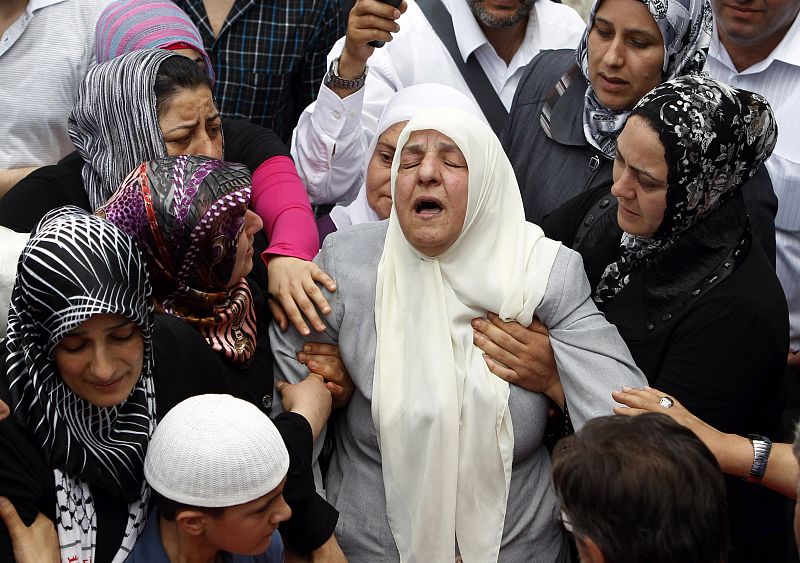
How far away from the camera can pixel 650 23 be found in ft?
12.4

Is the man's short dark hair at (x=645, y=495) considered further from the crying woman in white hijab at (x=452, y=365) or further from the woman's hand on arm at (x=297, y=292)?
the woman's hand on arm at (x=297, y=292)

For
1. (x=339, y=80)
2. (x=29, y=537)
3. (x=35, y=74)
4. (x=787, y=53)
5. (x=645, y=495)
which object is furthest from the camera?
(x=787, y=53)

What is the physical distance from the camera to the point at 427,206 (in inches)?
126

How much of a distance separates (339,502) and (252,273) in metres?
0.78

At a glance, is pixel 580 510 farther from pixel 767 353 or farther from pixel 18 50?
pixel 18 50

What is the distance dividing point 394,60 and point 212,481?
2.39 meters

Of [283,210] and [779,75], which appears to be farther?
[779,75]

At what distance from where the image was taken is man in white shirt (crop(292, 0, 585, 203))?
3896 millimetres

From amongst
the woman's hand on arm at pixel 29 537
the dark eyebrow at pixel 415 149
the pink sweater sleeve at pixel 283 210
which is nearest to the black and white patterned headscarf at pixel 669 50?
the dark eyebrow at pixel 415 149

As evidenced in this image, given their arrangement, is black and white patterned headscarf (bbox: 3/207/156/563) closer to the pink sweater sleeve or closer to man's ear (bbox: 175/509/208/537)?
man's ear (bbox: 175/509/208/537)

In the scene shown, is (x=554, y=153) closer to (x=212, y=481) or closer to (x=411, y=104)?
(x=411, y=104)

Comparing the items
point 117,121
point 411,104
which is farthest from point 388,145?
point 117,121

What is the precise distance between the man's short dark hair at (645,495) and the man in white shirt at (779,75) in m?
2.14

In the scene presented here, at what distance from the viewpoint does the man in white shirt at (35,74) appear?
4.04m
